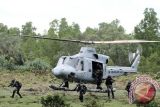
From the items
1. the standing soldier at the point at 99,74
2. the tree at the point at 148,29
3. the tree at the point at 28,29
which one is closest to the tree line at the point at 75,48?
the tree at the point at 148,29

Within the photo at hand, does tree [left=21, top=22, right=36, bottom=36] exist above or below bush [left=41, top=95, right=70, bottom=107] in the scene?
above

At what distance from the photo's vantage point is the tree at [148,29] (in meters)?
82.9

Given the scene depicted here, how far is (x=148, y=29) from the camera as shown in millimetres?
84375

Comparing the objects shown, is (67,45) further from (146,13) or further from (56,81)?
(56,81)

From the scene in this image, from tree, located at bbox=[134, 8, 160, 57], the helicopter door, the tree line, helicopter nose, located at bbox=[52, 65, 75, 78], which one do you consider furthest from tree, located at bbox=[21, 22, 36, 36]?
helicopter nose, located at bbox=[52, 65, 75, 78]

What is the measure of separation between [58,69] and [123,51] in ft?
170

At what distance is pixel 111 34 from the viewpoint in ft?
306

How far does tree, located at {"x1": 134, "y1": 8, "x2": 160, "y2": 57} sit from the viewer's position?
8294 cm

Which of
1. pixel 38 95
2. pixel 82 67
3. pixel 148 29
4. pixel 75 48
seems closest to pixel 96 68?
pixel 82 67

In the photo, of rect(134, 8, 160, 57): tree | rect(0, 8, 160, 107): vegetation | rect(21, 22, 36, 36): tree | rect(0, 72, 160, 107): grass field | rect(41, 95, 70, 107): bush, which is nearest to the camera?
rect(41, 95, 70, 107): bush

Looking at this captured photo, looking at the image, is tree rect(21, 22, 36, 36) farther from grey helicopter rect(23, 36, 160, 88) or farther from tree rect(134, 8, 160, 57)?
grey helicopter rect(23, 36, 160, 88)

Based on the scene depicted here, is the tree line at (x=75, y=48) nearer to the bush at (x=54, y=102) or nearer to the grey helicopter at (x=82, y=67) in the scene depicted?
A: the grey helicopter at (x=82, y=67)

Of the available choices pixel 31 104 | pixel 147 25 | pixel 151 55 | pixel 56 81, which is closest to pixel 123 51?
pixel 151 55

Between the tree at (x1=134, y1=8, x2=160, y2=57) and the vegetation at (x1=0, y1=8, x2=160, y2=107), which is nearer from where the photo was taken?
the vegetation at (x1=0, y1=8, x2=160, y2=107)
